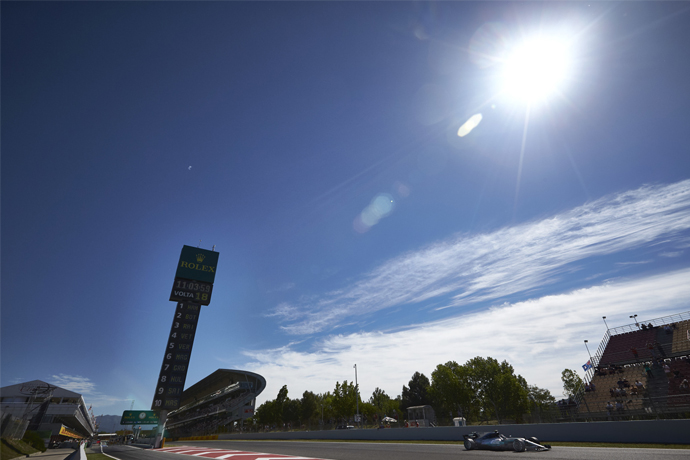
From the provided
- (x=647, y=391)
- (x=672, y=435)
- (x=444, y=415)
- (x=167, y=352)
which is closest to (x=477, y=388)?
(x=444, y=415)

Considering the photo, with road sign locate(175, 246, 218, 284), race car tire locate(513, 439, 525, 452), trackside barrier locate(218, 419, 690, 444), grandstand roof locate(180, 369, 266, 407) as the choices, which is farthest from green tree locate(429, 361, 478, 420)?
race car tire locate(513, 439, 525, 452)

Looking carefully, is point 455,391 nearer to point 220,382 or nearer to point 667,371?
point 667,371

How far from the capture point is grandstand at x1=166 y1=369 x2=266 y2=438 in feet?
199

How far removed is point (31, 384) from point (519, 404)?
11421 cm

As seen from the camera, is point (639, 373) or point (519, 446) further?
point (639, 373)

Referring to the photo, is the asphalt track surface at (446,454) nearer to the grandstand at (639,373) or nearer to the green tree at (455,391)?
the grandstand at (639,373)

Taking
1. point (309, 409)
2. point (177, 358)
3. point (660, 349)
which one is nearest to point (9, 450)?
point (177, 358)

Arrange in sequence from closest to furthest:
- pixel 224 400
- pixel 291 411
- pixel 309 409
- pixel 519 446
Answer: pixel 519 446, pixel 224 400, pixel 291 411, pixel 309 409

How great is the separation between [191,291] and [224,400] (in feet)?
143

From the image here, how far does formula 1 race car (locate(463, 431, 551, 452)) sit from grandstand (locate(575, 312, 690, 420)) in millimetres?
12054

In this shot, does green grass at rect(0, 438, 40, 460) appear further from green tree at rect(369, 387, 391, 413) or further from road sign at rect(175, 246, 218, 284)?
green tree at rect(369, 387, 391, 413)

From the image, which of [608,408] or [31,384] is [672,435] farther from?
[31,384]

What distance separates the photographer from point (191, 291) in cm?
4191

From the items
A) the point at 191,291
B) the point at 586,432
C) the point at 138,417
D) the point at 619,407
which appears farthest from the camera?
the point at 138,417
